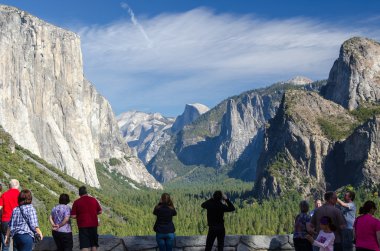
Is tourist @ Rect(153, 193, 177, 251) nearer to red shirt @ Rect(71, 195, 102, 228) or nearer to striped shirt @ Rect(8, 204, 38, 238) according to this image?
red shirt @ Rect(71, 195, 102, 228)

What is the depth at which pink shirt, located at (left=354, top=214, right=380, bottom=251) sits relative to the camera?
19406 mm

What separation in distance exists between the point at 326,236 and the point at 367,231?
1.54 metres

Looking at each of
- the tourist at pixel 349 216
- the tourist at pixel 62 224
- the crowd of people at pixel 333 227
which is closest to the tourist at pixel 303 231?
the crowd of people at pixel 333 227

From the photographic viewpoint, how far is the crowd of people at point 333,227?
19500mm

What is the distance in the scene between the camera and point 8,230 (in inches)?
875

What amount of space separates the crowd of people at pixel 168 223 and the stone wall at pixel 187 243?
218 centimetres

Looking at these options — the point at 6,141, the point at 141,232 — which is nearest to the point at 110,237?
the point at 141,232

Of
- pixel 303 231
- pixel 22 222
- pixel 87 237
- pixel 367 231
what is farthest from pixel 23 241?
pixel 367 231

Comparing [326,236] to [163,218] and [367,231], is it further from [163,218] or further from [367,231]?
[163,218]

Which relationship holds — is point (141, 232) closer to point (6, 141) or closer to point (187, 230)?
point (187, 230)

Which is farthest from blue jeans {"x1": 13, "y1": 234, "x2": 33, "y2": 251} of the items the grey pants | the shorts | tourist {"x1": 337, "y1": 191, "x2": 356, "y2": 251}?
the grey pants

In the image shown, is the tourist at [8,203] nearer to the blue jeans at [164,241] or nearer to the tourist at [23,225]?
the tourist at [23,225]

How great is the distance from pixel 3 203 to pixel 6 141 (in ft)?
561

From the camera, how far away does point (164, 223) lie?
24.6 meters
